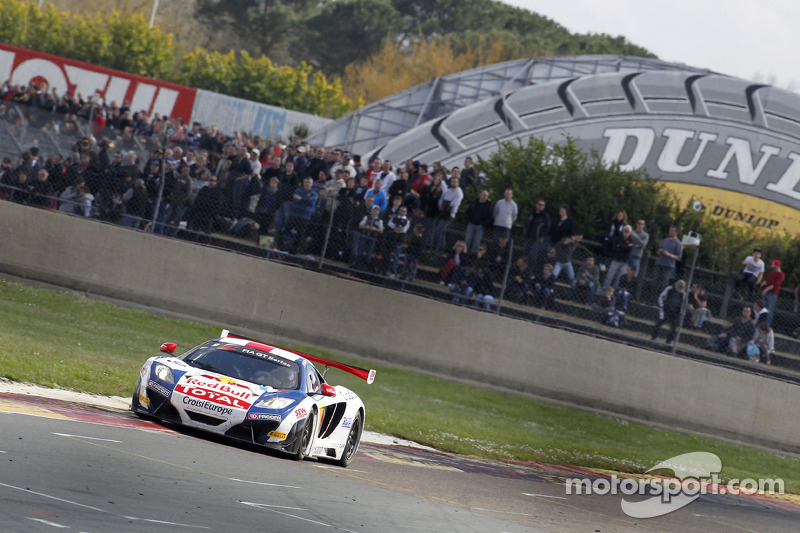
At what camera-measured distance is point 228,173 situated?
65.4 feet

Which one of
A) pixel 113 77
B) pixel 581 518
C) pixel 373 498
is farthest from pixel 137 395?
pixel 113 77

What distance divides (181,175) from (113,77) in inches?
1010

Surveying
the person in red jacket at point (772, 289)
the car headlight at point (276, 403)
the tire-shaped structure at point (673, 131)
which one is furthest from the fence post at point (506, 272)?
the tire-shaped structure at point (673, 131)

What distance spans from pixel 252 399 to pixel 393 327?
389 inches

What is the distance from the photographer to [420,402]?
59.7 feet

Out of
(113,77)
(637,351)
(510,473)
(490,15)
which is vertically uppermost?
(490,15)

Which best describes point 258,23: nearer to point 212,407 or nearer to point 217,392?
point 217,392

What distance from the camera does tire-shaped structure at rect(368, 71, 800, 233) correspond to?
3256cm

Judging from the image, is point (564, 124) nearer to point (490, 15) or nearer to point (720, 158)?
point (720, 158)

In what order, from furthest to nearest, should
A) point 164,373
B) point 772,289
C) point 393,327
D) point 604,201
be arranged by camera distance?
1. point 604,201
2. point 393,327
3. point 772,289
4. point 164,373

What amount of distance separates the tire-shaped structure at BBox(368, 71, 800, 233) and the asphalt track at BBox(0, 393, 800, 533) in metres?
20.4

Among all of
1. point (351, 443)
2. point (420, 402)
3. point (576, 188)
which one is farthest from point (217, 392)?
point (576, 188)

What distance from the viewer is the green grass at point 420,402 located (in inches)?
594

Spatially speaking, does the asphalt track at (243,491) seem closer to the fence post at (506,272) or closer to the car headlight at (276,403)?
the car headlight at (276,403)
